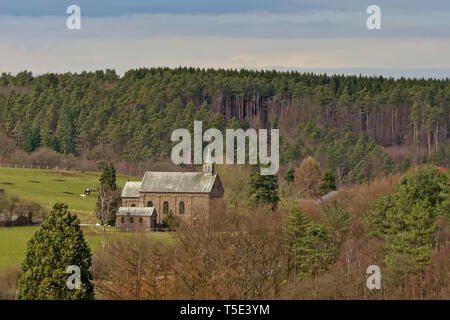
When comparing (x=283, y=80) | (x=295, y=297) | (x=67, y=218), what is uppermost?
(x=283, y=80)

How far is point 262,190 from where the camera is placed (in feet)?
324

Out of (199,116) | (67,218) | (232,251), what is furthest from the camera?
(199,116)

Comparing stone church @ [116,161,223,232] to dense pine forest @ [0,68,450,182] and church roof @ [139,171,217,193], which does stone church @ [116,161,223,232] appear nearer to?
church roof @ [139,171,217,193]

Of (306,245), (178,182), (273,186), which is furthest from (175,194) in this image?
(306,245)

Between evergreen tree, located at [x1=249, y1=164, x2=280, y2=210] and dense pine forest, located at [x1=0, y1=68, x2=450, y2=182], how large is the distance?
48.0 metres

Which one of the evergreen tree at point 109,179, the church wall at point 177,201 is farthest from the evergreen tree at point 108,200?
the church wall at point 177,201

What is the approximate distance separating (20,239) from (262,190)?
932 inches

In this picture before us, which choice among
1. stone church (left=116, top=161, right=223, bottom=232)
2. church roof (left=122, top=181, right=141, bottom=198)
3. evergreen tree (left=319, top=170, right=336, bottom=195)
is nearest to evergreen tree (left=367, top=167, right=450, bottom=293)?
stone church (left=116, top=161, right=223, bottom=232)

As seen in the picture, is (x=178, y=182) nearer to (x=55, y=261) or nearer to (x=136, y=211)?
(x=136, y=211)
